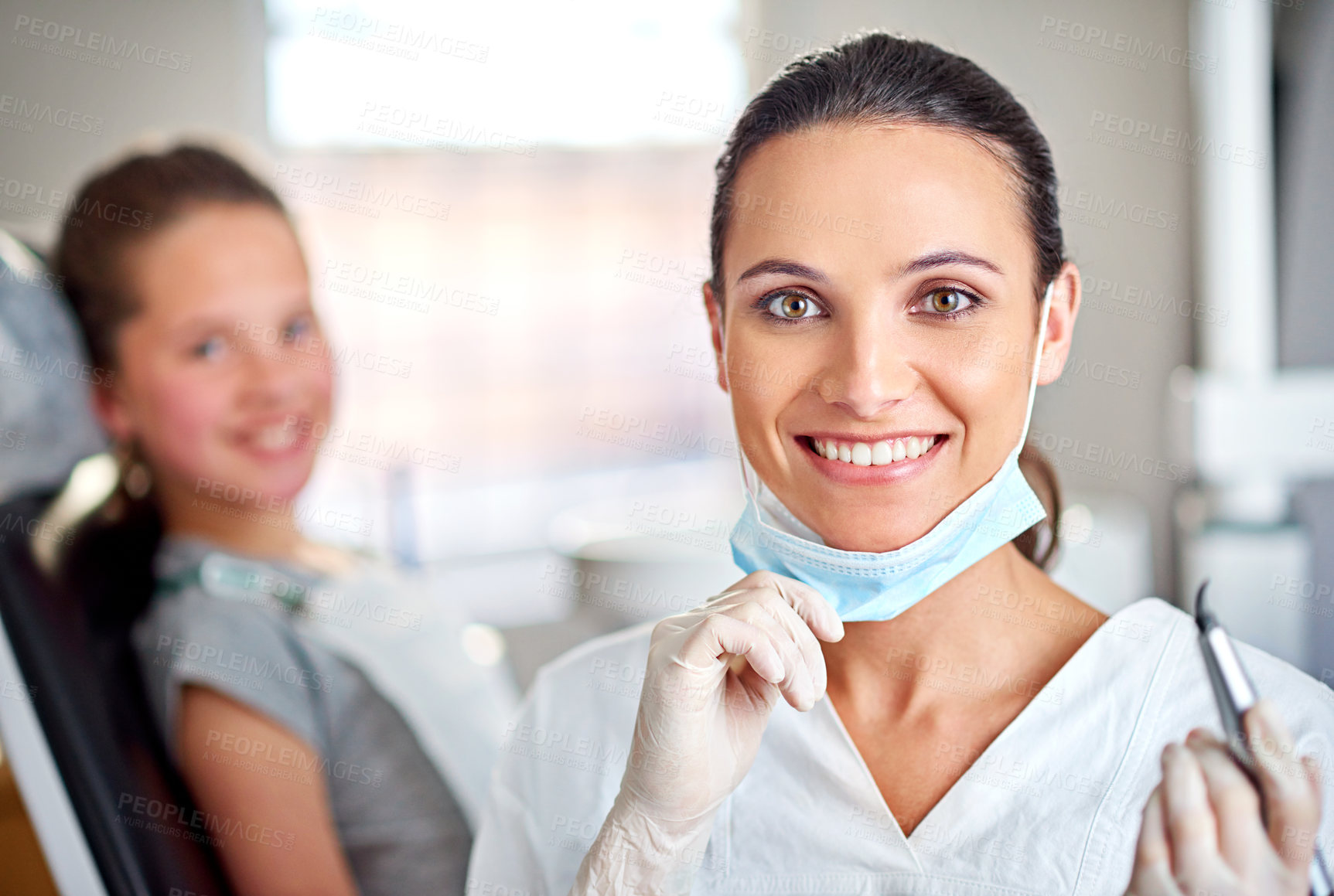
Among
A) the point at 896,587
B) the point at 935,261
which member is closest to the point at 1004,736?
the point at 896,587

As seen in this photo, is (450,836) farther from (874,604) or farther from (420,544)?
(420,544)

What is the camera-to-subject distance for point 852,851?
77 cm

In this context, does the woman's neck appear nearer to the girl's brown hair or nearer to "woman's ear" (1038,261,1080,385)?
"woman's ear" (1038,261,1080,385)

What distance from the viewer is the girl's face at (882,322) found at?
72cm

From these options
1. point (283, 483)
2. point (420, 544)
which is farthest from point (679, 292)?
point (283, 483)

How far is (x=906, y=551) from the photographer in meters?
0.75

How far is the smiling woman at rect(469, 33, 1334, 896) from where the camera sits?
0.71 metres

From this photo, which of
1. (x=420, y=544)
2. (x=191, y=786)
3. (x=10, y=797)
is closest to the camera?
(x=10, y=797)

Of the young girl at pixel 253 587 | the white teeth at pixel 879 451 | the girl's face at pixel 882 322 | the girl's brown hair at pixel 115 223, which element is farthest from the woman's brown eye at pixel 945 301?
the girl's brown hair at pixel 115 223

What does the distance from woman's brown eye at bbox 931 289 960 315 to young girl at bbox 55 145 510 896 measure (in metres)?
0.95

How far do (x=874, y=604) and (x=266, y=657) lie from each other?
87 centimetres

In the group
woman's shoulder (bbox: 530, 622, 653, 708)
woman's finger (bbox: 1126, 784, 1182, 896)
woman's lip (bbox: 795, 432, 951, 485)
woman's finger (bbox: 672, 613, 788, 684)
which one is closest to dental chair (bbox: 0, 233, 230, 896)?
woman's shoulder (bbox: 530, 622, 653, 708)

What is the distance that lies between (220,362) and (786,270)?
97 cm

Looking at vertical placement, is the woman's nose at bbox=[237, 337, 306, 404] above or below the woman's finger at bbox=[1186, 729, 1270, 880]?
above
